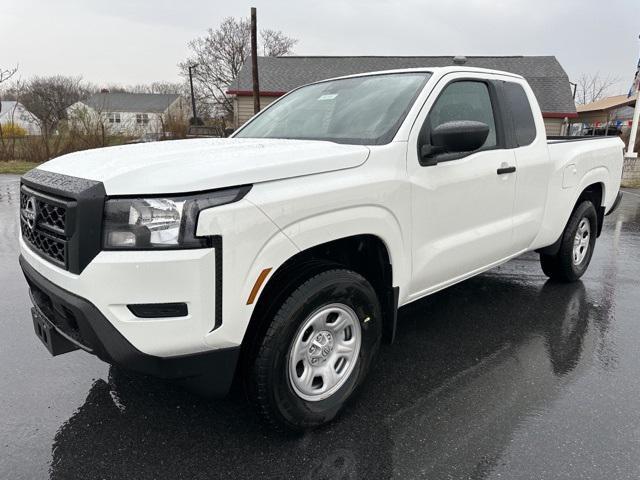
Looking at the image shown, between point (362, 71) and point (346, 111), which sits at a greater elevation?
point (362, 71)

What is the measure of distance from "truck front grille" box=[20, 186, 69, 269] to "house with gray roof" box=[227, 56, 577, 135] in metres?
24.2

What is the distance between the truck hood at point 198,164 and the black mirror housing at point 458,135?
46 centimetres

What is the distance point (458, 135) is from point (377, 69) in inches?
1028

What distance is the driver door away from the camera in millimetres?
2952

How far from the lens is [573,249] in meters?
4.98

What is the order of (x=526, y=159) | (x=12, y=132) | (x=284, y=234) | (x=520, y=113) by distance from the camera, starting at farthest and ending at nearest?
(x=12, y=132) → (x=520, y=113) → (x=526, y=159) → (x=284, y=234)

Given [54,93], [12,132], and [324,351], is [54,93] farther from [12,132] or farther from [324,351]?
[324,351]

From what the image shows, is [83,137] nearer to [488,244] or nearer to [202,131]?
[202,131]

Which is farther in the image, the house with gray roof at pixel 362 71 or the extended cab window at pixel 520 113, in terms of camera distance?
the house with gray roof at pixel 362 71

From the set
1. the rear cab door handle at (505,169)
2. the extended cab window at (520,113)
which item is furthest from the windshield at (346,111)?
the extended cab window at (520,113)

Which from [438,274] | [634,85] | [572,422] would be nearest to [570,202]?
[438,274]

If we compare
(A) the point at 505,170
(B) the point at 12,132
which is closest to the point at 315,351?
(A) the point at 505,170

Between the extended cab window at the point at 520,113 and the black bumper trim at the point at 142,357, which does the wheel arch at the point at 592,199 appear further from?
the black bumper trim at the point at 142,357

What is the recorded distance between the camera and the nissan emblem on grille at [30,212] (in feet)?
7.87
